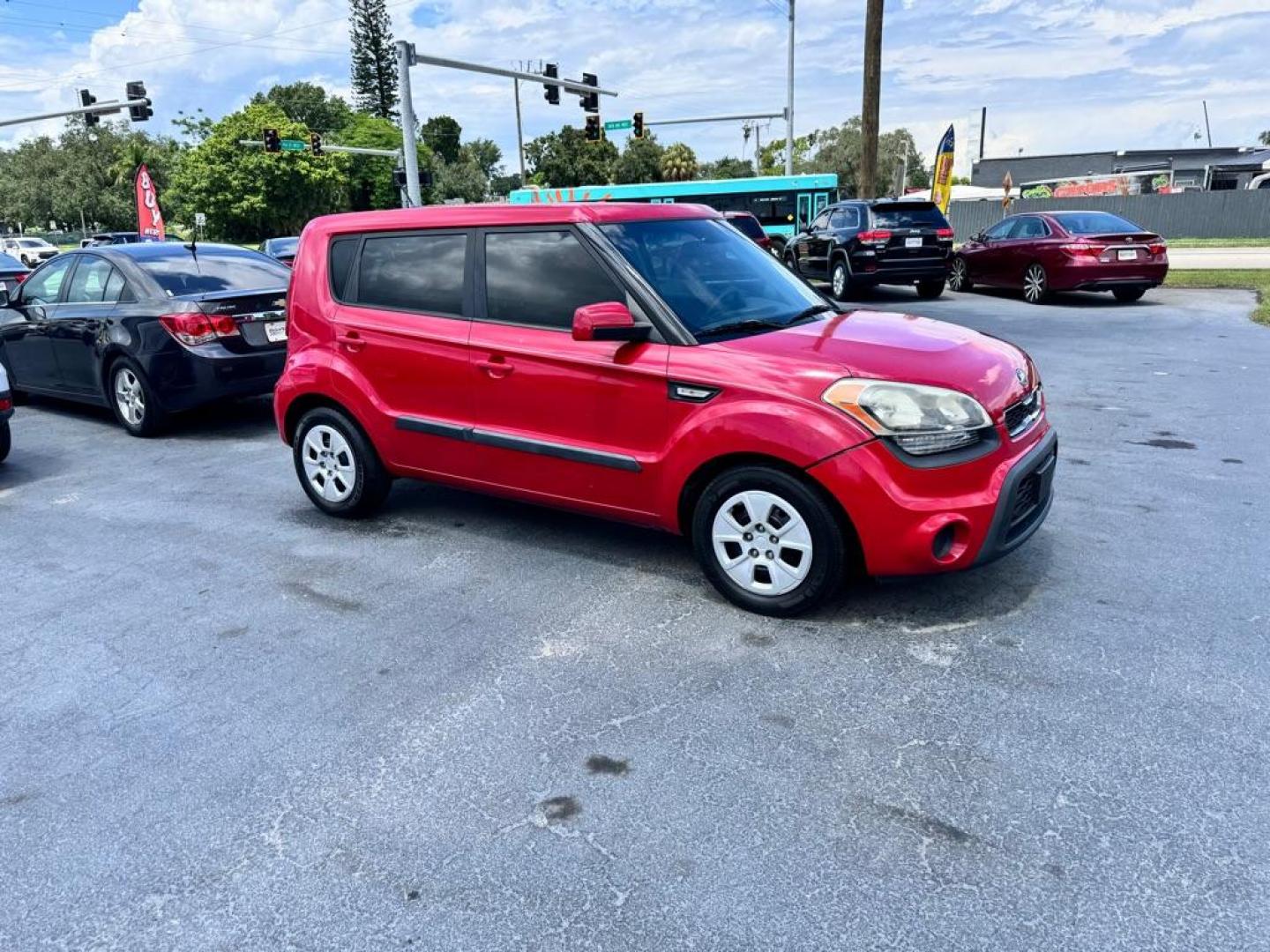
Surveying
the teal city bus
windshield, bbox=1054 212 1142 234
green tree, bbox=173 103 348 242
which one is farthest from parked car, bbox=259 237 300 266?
green tree, bbox=173 103 348 242

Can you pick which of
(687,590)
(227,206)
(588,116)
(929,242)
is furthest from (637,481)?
(227,206)

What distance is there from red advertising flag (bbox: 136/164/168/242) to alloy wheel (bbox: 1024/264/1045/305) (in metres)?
19.7

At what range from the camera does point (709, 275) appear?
4.62 metres

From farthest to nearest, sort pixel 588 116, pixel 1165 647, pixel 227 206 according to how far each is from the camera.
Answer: pixel 227 206, pixel 588 116, pixel 1165 647

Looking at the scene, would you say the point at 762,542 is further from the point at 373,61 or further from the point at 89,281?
the point at 373,61

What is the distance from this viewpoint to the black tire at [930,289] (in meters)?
17.0

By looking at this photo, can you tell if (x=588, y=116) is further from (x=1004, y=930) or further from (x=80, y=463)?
(x=1004, y=930)

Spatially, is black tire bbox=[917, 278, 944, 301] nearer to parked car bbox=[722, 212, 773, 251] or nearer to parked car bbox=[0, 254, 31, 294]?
parked car bbox=[722, 212, 773, 251]

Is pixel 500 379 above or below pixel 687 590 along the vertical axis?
above

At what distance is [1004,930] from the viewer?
229cm

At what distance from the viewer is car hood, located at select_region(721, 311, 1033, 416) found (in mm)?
3832

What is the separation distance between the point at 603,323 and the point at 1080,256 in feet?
43.0

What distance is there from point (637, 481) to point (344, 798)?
192cm

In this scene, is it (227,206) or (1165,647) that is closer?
(1165,647)
